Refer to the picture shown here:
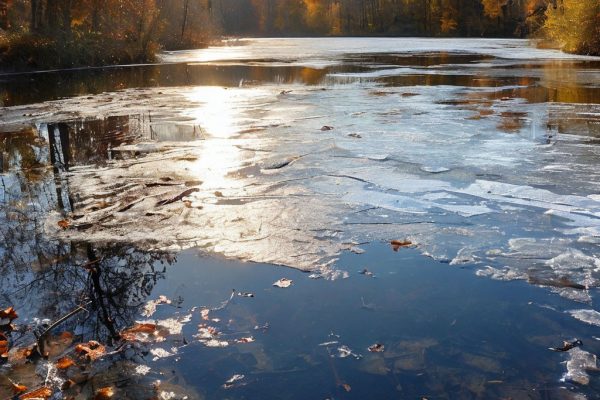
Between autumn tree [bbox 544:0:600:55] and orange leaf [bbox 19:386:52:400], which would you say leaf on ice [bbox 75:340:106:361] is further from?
autumn tree [bbox 544:0:600:55]

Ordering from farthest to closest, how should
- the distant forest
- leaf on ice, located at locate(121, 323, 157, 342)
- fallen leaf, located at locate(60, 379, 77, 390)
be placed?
the distant forest → leaf on ice, located at locate(121, 323, 157, 342) → fallen leaf, located at locate(60, 379, 77, 390)

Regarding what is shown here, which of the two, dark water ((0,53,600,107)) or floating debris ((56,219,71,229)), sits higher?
dark water ((0,53,600,107))

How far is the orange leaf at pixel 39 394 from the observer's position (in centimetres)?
267

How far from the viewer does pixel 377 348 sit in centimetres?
299

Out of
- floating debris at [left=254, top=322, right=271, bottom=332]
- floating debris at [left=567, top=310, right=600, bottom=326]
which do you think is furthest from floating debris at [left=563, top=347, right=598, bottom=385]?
floating debris at [left=254, top=322, right=271, bottom=332]

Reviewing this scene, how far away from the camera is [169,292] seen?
3.77 m

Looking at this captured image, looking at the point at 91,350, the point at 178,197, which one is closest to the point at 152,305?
the point at 91,350

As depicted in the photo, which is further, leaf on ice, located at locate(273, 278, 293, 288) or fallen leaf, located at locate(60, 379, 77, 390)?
leaf on ice, located at locate(273, 278, 293, 288)

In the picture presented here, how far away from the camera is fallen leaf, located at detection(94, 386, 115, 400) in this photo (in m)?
2.64

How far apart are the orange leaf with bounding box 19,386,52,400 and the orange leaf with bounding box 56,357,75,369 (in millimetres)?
197

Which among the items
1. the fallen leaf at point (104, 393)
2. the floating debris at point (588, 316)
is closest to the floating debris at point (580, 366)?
the floating debris at point (588, 316)

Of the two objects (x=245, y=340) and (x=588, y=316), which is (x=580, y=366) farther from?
(x=245, y=340)

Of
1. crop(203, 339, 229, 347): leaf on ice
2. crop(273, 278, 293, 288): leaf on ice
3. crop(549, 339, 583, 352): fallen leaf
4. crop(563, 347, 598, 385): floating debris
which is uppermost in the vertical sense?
crop(273, 278, 293, 288): leaf on ice

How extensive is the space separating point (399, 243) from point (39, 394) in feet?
9.14
